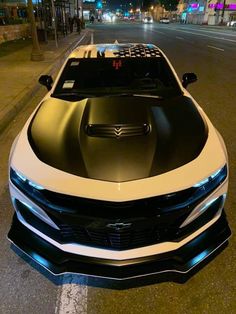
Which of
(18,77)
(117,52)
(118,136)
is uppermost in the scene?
(117,52)

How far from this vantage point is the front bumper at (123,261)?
2066 millimetres

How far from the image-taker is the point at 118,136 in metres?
2.47

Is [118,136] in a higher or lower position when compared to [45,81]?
higher

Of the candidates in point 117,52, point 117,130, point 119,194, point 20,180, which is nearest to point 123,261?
point 119,194

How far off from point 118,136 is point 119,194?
64 cm

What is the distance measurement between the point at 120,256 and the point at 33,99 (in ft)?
21.7

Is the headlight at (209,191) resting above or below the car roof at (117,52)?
below

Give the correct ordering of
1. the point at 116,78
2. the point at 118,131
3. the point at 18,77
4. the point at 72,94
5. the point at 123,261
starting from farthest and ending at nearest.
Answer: the point at 18,77 < the point at 116,78 < the point at 72,94 < the point at 118,131 < the point at 123,261

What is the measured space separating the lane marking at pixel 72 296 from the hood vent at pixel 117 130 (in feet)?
3.71

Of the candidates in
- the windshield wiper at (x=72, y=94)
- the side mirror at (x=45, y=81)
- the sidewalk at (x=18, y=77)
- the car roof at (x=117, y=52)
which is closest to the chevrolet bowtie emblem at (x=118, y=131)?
the windshield wiper at (x=72, y=94)

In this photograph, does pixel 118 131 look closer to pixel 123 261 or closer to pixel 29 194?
pixel 29 194

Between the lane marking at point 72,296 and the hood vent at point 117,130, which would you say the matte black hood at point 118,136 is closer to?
the hood vent at point 117,130

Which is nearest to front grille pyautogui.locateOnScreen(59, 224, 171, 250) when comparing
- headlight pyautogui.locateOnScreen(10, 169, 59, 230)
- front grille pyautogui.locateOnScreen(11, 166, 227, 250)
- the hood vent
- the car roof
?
front grille pyautogui.locateOnScreen(11, 166, 227, 250)

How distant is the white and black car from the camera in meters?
1.99
